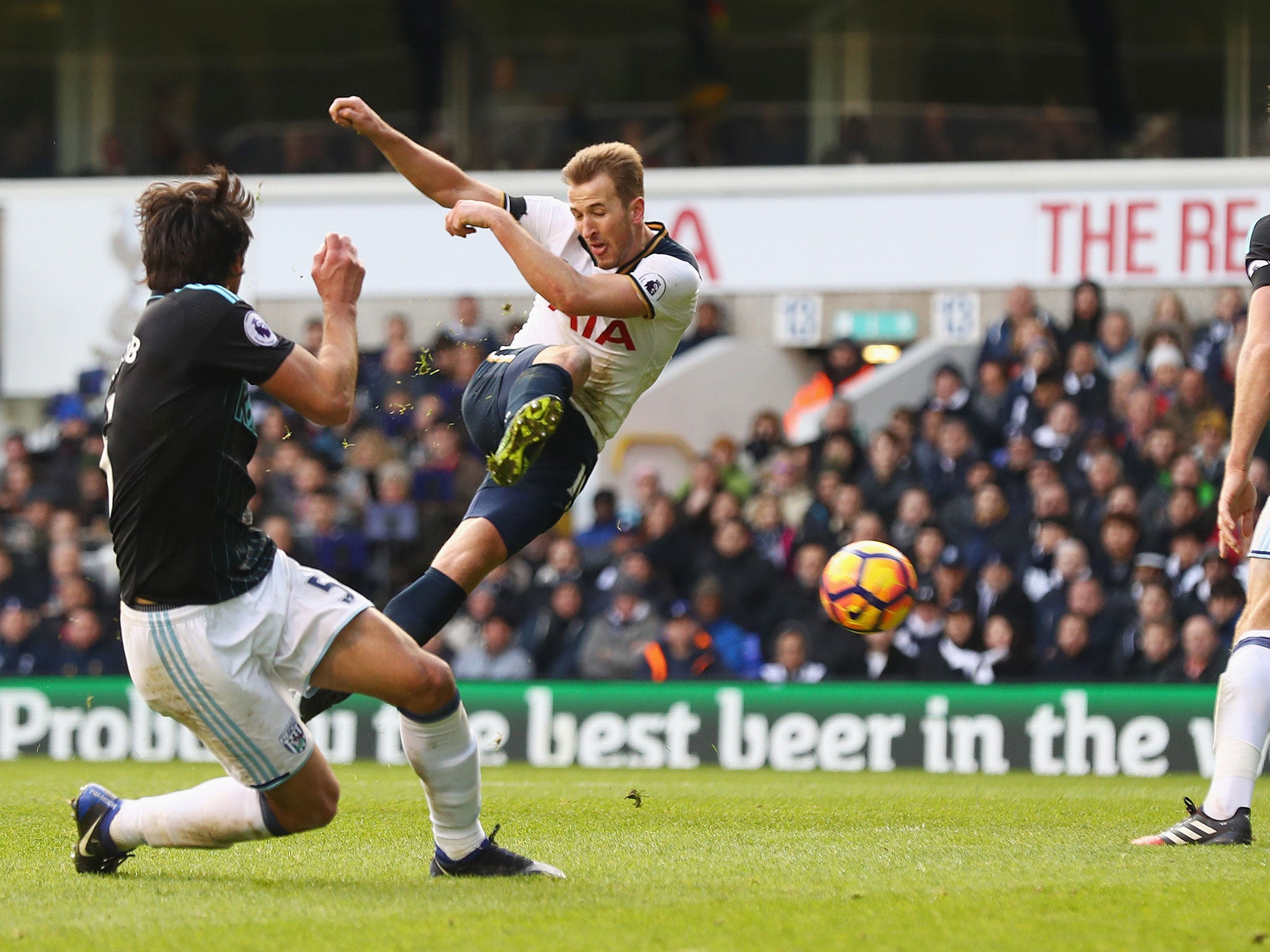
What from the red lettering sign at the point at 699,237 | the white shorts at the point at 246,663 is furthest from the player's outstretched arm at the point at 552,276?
the red lettering sign at the point at 699,237

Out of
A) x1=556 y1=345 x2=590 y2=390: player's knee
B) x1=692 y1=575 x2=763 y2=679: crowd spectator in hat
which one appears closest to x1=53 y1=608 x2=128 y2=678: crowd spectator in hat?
x1=692 y1=575 x2=763 y2=679: crowd spectator in hat

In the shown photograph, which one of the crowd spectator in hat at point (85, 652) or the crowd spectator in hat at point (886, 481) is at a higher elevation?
the crowd spectator in hat at point (886, 481)

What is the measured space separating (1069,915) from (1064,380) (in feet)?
31.4

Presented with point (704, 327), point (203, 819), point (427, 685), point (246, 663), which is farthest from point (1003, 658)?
point (246, 663)

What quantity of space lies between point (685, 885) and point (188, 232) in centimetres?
238

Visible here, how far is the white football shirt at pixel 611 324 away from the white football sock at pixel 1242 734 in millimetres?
2305

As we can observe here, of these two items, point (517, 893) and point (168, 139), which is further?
point (168, 139)

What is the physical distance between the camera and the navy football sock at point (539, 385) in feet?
19.8

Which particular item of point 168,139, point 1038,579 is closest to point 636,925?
point 1038,579

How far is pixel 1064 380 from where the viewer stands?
540 inches

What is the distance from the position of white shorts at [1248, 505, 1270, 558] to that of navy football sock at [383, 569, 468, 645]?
2.69 metres

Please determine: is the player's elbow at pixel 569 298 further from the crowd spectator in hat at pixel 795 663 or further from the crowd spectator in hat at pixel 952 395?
the crowd spectator in hat at pixel 952 395

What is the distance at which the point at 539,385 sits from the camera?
6098 millimetres

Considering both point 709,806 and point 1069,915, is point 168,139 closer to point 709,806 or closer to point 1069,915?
point 709,806
